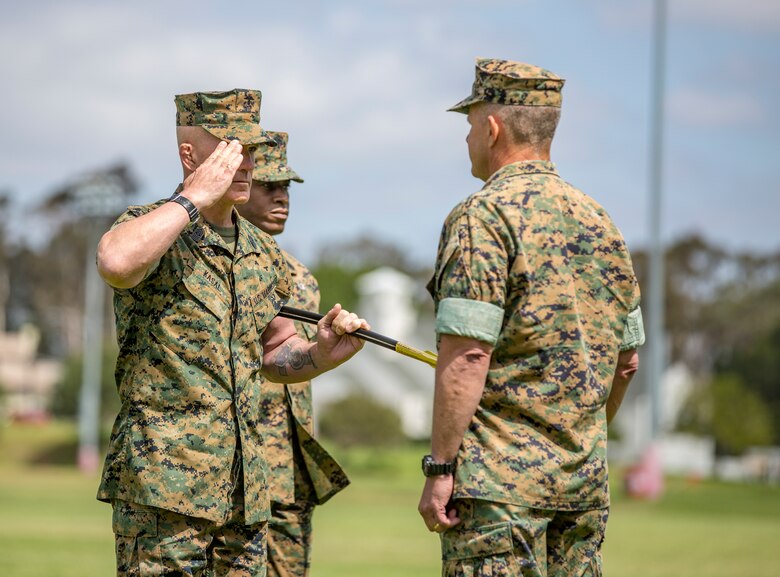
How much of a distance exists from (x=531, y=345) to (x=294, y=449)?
2427 millimetres

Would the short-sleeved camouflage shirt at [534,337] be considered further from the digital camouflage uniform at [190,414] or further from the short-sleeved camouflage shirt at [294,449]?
the short-sleeved camouflage shirt at [294,449]

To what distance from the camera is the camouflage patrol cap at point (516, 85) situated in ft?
16.1

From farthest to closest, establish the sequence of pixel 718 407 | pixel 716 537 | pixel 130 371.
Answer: pixel 718 407 < pixel 716 537 < pixel 130 371

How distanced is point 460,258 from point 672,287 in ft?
278

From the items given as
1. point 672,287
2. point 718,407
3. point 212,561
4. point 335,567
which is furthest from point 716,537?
point 672,287

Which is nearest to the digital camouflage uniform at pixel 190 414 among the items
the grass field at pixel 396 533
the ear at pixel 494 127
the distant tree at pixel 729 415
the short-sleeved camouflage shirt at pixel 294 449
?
the ear at pixel 494 127

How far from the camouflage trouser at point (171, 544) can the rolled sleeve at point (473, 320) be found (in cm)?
→ 115

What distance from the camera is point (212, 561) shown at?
16.5 ft

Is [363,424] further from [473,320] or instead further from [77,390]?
[473,320]

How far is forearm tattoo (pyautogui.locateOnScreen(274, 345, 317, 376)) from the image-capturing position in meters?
5.52

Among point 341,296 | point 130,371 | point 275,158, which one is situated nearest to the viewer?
point 130,371

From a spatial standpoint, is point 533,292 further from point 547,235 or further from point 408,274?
point 408,274

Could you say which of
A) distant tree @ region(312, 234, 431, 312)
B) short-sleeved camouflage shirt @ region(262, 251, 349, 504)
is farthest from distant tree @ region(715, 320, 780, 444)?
short-sleeved camouflage shirt @ region(262, 251, 349, 504)

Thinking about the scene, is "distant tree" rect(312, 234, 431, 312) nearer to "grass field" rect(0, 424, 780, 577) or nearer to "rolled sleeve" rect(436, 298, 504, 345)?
"grass field" rect(0, 424, 780, 577)
